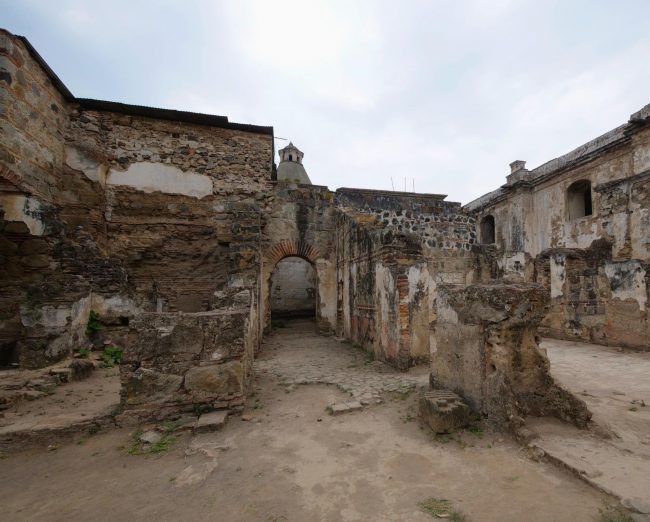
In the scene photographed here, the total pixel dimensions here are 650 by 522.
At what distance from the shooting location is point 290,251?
970 centimetres

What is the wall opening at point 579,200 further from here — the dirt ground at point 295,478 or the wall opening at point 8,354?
the wall opening at point 8,354

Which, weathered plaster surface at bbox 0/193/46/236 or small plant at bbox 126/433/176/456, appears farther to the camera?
weathered plaster surface at bbox 0/193/46/236

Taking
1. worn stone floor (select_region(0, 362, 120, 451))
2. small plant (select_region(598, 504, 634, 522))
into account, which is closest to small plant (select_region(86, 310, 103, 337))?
worn stone floor (select_region(0, 362, 120, 451))

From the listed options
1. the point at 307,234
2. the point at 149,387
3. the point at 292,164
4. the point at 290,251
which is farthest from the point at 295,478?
the point at 292,164

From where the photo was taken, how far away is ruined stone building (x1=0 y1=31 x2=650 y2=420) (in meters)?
4.05

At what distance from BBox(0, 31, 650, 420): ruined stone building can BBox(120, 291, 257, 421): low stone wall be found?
0.02m

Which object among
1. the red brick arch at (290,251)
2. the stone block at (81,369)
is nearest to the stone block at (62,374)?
the stone block at (81,369)

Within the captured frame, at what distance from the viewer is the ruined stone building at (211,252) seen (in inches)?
159

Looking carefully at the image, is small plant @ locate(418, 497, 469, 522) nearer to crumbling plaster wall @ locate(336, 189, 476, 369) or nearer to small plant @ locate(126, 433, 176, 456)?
crumbling plaster wall @ locate(336, 189, 476, 369)

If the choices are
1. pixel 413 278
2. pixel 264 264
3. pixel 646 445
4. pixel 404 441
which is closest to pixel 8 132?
pixel 264 264

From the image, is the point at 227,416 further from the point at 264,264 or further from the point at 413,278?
the point at 264,264

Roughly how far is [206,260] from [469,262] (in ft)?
24.8

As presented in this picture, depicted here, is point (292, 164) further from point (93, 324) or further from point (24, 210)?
point (93, 324)

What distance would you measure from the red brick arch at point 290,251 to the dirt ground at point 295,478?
6178mm
